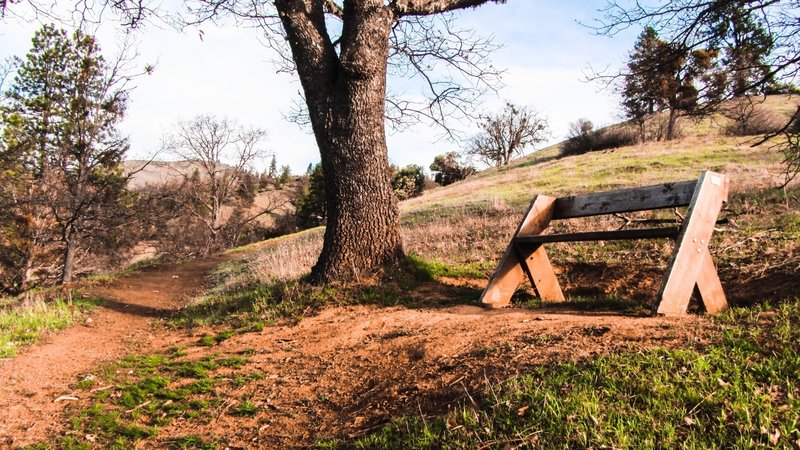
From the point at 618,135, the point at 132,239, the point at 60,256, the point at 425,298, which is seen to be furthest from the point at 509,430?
the point at 618,135

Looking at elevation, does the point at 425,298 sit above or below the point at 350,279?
below

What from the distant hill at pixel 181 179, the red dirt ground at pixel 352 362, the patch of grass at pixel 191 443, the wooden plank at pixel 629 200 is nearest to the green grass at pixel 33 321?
the red dirt ground at pixel 352 362

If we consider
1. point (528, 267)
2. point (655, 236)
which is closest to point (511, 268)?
point (528, 267)

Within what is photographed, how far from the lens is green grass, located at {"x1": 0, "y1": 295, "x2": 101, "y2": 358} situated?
5.61 meters

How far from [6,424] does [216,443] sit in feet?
5.95

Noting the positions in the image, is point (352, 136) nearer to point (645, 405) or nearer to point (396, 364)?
point (396, 364)

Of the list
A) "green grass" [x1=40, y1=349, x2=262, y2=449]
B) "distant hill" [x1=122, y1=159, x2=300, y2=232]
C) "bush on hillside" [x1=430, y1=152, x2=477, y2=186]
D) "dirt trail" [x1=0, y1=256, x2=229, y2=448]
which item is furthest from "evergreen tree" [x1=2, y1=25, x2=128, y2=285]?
"bush on hillside" [x1=430, y1=152, x2=477, y2=186]

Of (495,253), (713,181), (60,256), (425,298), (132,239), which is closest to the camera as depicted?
(713,181)

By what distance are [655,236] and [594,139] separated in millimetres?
36034

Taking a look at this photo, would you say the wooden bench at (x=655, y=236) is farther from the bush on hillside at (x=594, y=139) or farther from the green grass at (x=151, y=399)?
the bush on hillside at (x=594, y=139)

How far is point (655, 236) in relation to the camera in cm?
445

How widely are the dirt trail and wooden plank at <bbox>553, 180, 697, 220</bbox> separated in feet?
16.8

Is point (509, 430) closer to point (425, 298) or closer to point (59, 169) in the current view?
point (425, 298)

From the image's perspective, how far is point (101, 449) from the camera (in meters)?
3.32
